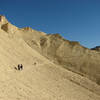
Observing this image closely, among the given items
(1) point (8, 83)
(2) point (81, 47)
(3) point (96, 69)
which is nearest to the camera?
(1) point (8, 83)

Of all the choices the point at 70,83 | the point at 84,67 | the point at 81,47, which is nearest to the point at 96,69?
the point at 84,67

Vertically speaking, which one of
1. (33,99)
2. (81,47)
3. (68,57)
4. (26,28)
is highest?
(26,28)

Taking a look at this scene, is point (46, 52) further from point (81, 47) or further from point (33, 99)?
point (33, 99)

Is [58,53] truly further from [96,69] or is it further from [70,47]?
[96,69]

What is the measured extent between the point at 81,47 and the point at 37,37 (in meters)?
11.2

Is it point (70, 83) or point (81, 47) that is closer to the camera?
point (70, 83)

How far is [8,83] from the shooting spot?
36.6 ft

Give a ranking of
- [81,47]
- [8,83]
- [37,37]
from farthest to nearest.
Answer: [37,37] → [81,47] → [8,83]

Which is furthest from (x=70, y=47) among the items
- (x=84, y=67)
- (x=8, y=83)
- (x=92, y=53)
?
(x=8, y=83)

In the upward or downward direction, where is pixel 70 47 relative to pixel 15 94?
upward

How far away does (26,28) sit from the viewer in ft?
124

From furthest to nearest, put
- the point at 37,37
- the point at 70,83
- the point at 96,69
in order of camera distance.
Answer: the point at 37,37, the point at 96,69, the point at 70,83

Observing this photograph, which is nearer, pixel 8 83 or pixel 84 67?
pixel 8 83

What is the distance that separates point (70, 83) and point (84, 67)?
398 inches
